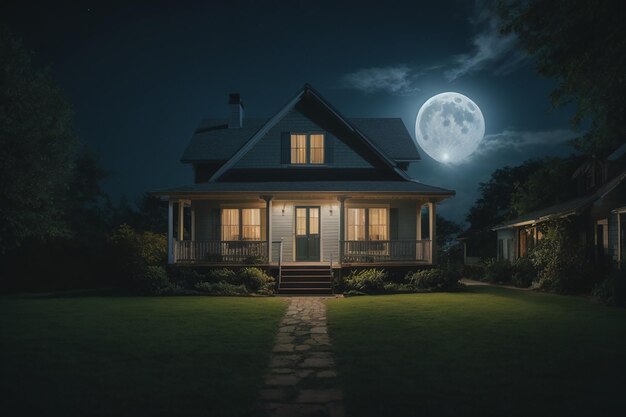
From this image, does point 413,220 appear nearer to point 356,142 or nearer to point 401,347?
point 356,142

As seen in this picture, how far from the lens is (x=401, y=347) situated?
869 cm

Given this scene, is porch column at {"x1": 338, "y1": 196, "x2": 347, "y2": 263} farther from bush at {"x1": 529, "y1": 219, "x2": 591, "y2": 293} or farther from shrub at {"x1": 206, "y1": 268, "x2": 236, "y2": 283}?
bush at {"x1": 529, "y1": 219, "x2": 591, "y2": 293}

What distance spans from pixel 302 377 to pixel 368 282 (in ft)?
39.0

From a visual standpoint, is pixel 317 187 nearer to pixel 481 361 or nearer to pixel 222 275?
pixel 222 275

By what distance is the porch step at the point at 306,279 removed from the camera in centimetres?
1848

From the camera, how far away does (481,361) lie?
7.64 meters

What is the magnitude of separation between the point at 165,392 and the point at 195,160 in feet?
63.2

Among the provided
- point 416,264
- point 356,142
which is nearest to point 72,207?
point 356,142

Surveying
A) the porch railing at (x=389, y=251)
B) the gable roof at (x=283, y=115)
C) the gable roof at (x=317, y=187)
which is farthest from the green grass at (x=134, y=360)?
the gable roof at (x=283, y=115)

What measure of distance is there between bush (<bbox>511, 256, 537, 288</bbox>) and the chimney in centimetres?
1512

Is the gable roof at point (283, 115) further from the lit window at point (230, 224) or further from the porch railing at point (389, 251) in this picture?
the porch railing at point (389, 251)

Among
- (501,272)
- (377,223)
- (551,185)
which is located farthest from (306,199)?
(551,185)

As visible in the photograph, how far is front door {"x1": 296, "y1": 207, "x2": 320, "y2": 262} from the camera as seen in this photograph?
72.1 feet

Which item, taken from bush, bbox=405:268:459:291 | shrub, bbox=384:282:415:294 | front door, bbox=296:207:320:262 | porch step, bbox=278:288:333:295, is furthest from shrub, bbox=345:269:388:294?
front door, bbox=296:207:320:262
